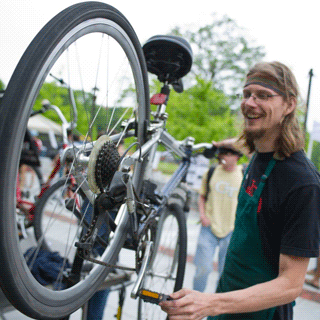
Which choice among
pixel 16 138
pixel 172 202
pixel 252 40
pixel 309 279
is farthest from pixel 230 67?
pixel 16 138

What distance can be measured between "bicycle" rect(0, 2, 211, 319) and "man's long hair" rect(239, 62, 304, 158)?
551 mm

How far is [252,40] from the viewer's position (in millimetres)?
23641

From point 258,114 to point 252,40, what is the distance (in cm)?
2453

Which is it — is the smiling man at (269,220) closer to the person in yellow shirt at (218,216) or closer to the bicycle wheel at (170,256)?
the bicycle wheel at (170,256)

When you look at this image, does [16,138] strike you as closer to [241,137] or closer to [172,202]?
[241,137]

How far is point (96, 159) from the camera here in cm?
123

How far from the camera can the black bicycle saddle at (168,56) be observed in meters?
1.83

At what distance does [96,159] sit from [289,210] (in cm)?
76

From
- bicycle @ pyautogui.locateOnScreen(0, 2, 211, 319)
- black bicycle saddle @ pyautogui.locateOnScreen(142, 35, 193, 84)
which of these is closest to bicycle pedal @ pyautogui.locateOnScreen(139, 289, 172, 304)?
bicycle @ pyautogui.locateOnScreen(0, 2, 211, 319)

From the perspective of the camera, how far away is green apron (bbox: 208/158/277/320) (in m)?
1.40

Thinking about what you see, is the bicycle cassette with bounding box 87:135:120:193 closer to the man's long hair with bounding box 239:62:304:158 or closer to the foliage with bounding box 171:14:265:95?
the man's long hair with bounding box 239:62:304:158

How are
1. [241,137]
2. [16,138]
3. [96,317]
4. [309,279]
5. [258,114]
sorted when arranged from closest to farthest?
1. [16,138]
2. [258,114]
3. [241,137]
4. [96,317]
5. [309,279]

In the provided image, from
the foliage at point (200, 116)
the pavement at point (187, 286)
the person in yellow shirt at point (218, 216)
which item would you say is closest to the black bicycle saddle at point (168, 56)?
the person in yellow shirt at point (218, 216)

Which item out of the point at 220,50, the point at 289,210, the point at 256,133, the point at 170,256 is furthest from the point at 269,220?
the point at 220,50
